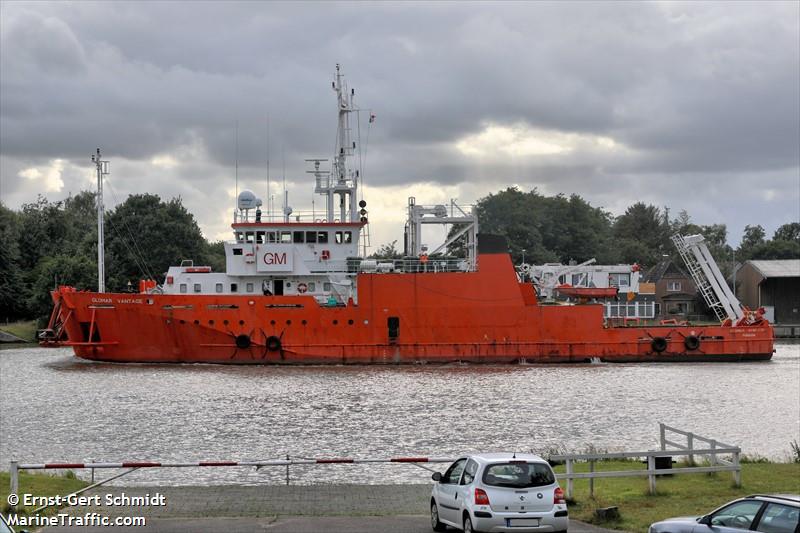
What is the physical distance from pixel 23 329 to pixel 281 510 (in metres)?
52.8

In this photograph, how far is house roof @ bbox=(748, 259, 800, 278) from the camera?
72.8 meters

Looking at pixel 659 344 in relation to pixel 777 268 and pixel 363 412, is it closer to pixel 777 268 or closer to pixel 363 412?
pixel 363 412

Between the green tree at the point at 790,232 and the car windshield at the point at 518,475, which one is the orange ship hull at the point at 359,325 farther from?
the green tree at the point at 790,232

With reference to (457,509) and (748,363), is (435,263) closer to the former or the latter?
(748,363)

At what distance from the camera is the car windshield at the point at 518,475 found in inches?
436

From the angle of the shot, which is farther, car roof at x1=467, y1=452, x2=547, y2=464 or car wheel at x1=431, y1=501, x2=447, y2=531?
car wheel at x1=431, y1=501, x2=447, y2=531

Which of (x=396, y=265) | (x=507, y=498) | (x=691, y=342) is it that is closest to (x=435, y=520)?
(x=507, y=498)

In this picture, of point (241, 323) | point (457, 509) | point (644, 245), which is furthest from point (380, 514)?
point (644, 245)

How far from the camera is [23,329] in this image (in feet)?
203

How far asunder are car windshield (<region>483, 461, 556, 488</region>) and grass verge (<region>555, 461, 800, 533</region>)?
1682 mm

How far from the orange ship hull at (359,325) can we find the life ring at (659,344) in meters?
2.06

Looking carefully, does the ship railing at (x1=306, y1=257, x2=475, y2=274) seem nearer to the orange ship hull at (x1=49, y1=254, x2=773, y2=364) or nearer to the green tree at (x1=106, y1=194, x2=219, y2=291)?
the orange ship hull at (x1=49, y1=254, x2=773, y2=364)

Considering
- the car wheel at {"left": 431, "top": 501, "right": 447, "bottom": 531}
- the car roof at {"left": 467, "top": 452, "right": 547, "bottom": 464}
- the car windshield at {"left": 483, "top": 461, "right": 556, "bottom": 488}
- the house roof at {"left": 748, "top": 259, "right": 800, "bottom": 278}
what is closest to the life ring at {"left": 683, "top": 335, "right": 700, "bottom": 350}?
the car wheel at {"left": 431, "top": 501, "right": 447, "bottom": 531}

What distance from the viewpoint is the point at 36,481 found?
1534 cm
